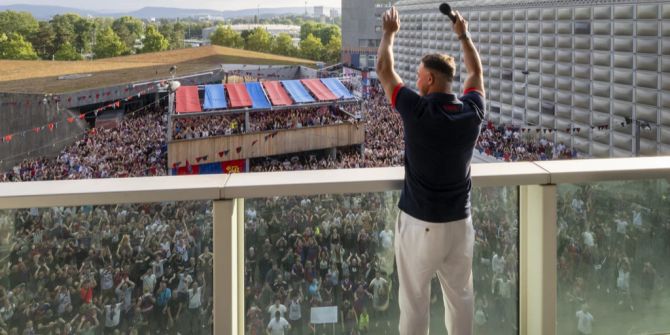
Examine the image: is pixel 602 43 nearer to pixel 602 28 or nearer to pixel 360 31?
pixel 602 28

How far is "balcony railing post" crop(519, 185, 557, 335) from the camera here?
96 cm

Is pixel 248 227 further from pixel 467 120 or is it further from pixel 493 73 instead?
pixel 493 73

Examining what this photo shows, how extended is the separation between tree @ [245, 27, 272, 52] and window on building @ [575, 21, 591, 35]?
27.1 meters

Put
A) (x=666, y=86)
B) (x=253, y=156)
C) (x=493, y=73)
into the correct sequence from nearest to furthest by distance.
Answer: (x=666, y=86) < (x=253, y=156) < (x=493, y=73)

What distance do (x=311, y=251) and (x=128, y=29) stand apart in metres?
39.0

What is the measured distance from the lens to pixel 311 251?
935 millimetres

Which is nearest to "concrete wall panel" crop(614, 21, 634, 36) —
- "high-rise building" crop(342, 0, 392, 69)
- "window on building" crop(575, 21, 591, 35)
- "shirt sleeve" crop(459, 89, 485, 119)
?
"window on building" crop(575, 21, 591, 35)

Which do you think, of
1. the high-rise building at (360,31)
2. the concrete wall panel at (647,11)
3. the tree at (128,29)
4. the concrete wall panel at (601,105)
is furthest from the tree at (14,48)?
the concrete wall panel at (647,11)

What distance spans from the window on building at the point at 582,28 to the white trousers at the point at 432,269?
11.8 m

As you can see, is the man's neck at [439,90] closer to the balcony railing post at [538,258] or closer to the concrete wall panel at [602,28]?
the balcony railing post at [538,258]

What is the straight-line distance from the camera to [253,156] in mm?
12133

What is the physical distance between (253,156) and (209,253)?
37.2 ft

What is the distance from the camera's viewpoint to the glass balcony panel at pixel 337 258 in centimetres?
91

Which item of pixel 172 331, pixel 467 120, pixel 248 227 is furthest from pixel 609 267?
pixel 172 331
